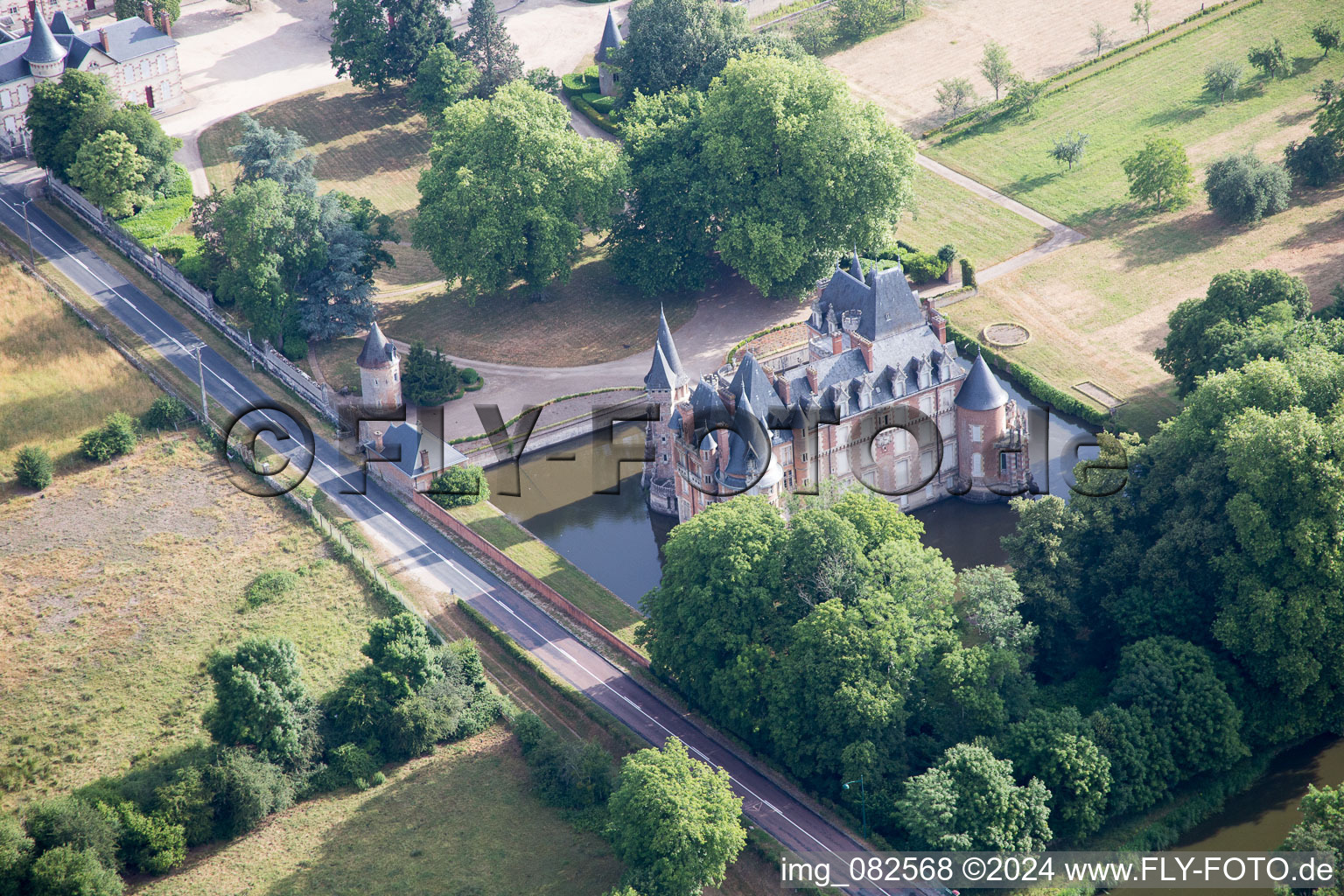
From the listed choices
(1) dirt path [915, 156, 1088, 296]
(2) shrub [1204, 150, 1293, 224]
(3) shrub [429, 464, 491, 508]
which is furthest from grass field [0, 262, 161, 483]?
(2) shrub [1204, 150, 1293, 224]

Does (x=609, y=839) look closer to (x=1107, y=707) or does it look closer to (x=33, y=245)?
(x=1107, y=707)

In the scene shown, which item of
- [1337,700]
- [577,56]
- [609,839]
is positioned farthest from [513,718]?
[577,56]

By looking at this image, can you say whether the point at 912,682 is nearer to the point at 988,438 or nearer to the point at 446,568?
the point at 988,438

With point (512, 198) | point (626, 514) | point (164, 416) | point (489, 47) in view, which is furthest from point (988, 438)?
point (489, 47)

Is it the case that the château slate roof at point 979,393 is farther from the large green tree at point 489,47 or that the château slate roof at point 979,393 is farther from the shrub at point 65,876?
the large green tree at point 489,47

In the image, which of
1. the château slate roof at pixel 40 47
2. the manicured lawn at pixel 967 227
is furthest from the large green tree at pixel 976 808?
the château slate roof at pixel 40 47

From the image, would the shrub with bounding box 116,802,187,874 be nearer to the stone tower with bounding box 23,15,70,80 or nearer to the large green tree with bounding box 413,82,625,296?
the large green tree with bounding box 413,82,625,296
